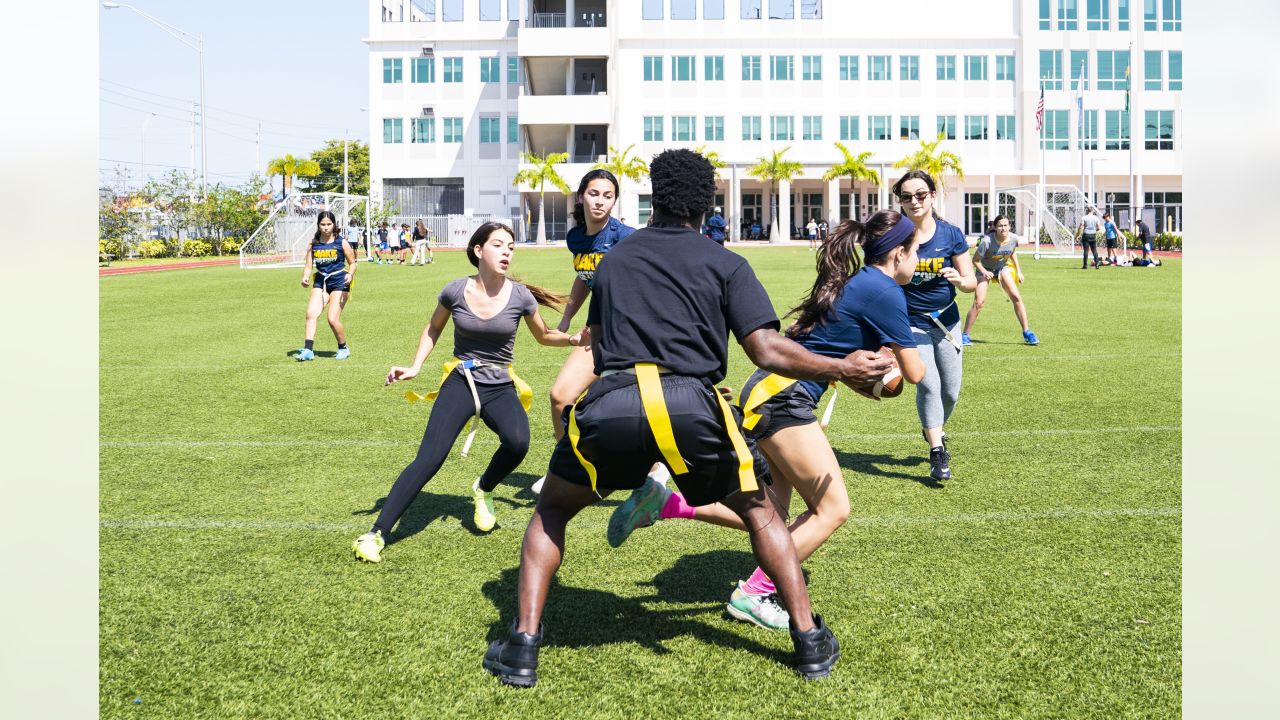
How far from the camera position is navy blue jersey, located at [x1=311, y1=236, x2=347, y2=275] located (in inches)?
603

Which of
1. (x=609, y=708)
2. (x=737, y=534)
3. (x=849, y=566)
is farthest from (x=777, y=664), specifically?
(x=737, y=534)

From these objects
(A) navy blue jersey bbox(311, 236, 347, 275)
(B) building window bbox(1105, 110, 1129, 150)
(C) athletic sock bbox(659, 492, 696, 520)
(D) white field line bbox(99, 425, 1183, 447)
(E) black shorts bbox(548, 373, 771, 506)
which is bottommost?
(D) white field line bbox(99, 425, 1183, 447)

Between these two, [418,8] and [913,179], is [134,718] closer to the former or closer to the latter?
[913,179]

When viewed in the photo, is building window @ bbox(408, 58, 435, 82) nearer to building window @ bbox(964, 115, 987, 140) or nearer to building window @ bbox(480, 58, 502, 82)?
building window @ bbox(480, 58, 502, 82)

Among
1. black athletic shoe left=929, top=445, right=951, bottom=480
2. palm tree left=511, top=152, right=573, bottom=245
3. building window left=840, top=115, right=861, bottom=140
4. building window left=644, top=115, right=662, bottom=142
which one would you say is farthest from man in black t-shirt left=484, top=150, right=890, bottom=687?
building window left=840, top=115, right=861, bottom=140

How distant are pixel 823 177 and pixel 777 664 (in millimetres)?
70814

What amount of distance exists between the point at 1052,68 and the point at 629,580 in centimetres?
7665

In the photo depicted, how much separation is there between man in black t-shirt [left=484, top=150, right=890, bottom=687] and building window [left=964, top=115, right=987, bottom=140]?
247 feet

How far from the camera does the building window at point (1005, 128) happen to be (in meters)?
74.8

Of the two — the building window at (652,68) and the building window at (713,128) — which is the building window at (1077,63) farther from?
the building window at (652,68)

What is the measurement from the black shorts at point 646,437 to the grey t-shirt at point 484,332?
91.6 inches

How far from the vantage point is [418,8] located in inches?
3091

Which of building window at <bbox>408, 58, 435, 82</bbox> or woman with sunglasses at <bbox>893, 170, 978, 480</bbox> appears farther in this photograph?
building window at <bbox>408, 58, 435, 82</bbox>
